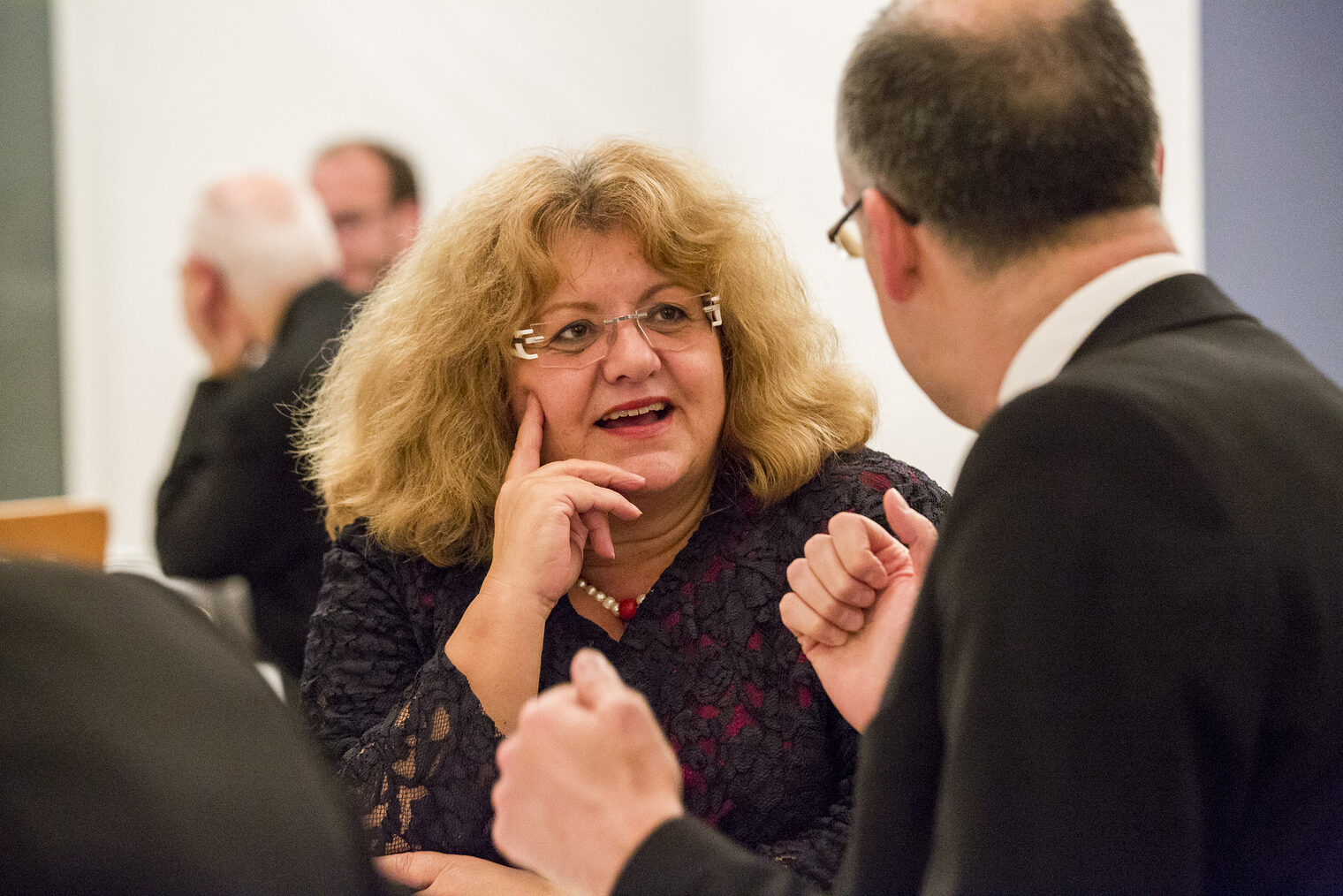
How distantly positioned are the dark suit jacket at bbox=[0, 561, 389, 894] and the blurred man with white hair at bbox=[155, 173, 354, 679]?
198 cm

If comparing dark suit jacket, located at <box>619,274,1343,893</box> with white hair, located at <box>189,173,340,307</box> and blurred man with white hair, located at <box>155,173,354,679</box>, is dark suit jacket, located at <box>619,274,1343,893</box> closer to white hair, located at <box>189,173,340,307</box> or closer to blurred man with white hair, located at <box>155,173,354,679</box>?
blurred man with white hair, located at <box>155,173,354,679</box>

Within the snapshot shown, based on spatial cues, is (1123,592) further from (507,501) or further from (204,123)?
(204,123)

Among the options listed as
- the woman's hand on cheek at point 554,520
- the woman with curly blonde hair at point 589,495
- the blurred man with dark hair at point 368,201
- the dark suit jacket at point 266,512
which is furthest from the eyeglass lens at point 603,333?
the blurred man with dark hair at point 368,201

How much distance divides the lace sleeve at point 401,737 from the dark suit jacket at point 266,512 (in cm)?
98

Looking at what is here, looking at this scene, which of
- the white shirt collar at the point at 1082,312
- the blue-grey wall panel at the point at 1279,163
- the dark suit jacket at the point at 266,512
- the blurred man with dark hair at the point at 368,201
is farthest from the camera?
the blurred man with dark hair at the point at 368,201

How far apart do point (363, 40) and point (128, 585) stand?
511cm

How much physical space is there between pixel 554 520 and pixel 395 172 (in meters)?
2.46

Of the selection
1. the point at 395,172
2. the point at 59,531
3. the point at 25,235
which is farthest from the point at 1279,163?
the point at 25,235

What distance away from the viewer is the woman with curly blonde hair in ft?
5.66

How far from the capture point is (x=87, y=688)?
2.55 ft

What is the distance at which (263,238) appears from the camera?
3.20 meters

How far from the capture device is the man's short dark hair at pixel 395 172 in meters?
3.92

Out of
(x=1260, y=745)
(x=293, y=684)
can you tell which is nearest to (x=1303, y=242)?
(x=1260, y=745)

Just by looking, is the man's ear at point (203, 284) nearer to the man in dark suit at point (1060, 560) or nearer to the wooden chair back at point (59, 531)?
the wooden chair back at point (59, 531)
